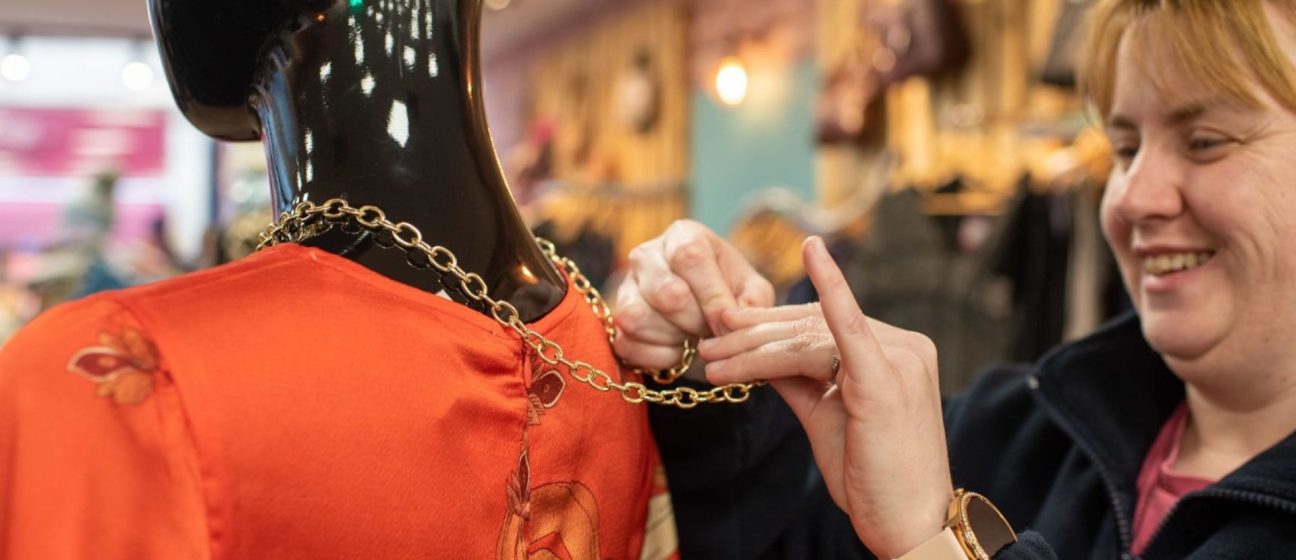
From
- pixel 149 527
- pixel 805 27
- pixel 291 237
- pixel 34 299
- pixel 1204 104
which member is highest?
pixel 805 27

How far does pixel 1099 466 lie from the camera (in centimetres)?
115

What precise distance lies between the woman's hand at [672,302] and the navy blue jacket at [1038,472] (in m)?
0.09

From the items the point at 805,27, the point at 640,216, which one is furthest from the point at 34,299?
the point at 640,216

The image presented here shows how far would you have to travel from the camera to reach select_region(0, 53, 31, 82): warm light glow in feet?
21.2

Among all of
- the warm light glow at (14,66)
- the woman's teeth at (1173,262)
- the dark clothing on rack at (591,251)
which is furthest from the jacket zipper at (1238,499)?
the warm light glow at (14,66)

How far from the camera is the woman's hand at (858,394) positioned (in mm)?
689

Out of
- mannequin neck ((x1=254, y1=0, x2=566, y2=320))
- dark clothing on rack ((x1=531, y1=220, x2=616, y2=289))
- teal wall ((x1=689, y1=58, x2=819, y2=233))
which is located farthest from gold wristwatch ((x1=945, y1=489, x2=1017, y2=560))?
teal wall ((x1=689, y1=58, x2=819, y2=233))

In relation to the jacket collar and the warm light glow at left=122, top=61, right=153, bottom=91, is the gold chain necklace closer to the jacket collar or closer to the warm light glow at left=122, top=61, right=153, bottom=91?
the jacket collar

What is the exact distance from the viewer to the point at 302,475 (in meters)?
0.51

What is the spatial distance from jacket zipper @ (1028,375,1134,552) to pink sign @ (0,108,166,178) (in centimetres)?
808

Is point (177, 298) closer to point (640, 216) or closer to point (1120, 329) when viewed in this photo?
point (1120, 329)

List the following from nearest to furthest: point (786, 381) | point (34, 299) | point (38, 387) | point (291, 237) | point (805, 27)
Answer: point (38, 387)
point (291, 237)
point (786, 381)
point (34, 299)
point (805, 27)

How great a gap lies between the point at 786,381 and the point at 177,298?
0.41 meters

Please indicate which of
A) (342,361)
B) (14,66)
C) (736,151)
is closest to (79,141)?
(14,66)
